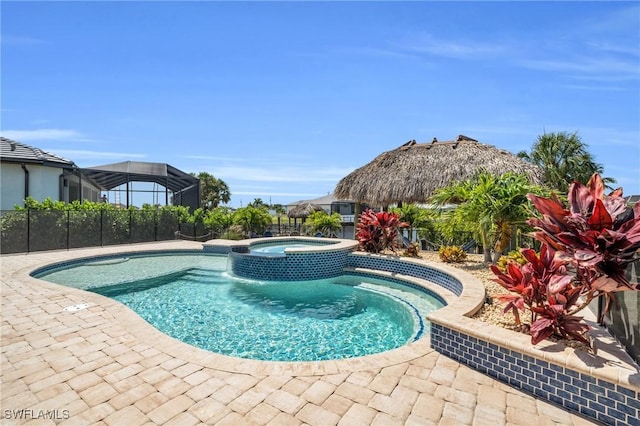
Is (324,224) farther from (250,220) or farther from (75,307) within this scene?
(75,307)

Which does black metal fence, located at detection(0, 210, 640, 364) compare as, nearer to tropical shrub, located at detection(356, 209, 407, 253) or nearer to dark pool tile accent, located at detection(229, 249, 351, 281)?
tropical shrub, located at detection(356, 209, 407, 253)

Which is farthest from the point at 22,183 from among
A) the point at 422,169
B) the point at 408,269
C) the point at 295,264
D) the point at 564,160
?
the point at 564,160

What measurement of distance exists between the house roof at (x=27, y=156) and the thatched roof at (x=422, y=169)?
14.7m

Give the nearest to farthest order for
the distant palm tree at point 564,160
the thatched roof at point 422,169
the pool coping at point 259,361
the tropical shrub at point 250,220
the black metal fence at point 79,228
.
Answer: the pool coping at point 259,361 → the black metal fence at point 79,228 → the thatched roof at point 422,169 → the tropical shrub at point 250,220 → the distant palm tree at point 564,160

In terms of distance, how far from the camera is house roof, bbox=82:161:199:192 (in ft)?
60.7

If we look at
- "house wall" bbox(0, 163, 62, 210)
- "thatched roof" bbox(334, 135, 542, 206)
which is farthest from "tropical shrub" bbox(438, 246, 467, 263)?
"house wall" bbox(0, 163, 62, 210)

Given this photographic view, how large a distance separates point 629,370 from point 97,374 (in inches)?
182

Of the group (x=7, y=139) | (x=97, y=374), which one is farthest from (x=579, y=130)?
(x=7, y=139)

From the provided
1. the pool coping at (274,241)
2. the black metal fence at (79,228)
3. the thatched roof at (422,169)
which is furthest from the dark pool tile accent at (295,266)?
the black metal fence at (79,228)

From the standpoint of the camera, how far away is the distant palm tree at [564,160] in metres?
17.7

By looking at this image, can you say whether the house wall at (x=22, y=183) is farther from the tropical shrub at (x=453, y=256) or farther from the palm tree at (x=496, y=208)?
the palm tree at (x=496, y=208)

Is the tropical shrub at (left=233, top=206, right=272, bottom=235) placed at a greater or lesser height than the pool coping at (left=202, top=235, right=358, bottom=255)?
greater

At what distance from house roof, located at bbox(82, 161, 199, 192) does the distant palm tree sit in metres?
23.2

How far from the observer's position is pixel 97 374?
118 inches
